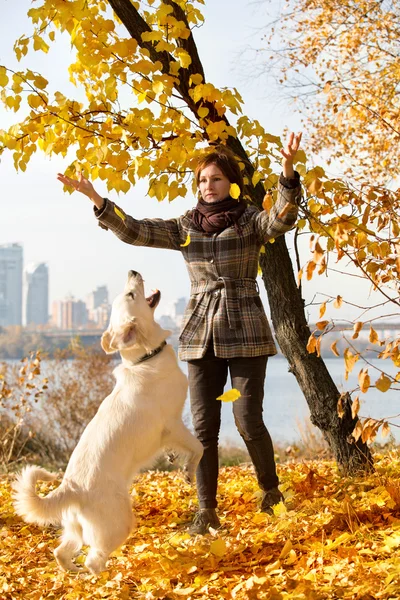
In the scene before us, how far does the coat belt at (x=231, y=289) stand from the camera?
11.0 feet

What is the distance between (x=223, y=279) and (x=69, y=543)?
1527 mm

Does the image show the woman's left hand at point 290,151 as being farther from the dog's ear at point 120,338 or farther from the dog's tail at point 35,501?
the dog's tail at point 35,501

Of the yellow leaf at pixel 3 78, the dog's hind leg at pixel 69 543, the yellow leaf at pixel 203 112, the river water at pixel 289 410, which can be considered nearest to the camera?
the dog's hind leg at pixel 69 543

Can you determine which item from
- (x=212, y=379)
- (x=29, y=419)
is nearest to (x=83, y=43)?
(x=212, y=379)

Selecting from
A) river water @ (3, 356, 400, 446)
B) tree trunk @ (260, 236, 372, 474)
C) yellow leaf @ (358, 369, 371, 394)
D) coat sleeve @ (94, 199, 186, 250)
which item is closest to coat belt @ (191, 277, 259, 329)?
coat sleeve @ (94, 199, 186, 250)

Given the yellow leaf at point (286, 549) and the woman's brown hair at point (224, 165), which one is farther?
the woman's brown hair at point (224, 165)

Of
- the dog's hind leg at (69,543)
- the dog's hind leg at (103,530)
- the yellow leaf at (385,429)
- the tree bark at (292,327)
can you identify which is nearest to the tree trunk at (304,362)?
the tree bark at (292,327)

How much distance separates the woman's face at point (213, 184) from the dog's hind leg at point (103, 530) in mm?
1649

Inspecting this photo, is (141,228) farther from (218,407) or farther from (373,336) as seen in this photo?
(373,336)

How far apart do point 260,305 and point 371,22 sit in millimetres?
6139

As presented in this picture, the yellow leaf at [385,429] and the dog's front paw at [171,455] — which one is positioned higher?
the yellow leaf at [385,429]

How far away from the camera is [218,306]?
3400mm

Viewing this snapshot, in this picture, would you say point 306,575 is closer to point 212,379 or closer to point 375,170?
point 212,379

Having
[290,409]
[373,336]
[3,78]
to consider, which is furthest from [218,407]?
[290,409]
